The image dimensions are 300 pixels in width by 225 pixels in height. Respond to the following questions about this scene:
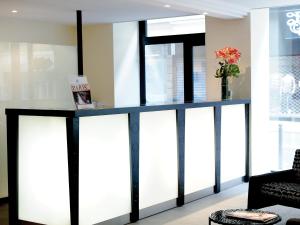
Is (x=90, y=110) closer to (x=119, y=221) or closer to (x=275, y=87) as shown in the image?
(x=119, y=221)

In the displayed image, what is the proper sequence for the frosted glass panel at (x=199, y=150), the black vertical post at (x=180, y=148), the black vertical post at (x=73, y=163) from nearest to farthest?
the black vertical post at (x=73, y=163)
the black vertical post at (x=180, y=148)
the frosted glass panel at (x=199, y=150)

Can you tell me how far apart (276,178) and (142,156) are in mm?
1413

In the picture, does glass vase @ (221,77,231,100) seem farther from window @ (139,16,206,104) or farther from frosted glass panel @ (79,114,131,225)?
frosted glass panel @ (79,114,131,225)

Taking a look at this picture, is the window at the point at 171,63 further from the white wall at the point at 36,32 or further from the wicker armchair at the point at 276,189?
the wicker armchair at the point at 276,189

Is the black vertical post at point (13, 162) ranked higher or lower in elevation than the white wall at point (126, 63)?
lower

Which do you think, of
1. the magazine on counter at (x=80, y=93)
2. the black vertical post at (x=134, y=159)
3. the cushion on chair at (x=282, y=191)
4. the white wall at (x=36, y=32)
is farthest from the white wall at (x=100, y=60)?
the cushion on chair at (x=282, y=191)

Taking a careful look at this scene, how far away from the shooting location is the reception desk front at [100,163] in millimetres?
4840

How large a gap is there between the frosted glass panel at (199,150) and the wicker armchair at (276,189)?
44.7 inches

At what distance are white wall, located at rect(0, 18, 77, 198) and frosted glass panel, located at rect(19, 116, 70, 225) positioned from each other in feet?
5.64

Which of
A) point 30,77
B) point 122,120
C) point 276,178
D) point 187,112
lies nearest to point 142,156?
point 122,120

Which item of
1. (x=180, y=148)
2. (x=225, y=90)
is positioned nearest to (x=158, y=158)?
(x=180, y=148)

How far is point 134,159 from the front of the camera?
213 inches

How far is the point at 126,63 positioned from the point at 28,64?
1944 mm

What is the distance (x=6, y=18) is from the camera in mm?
7359
